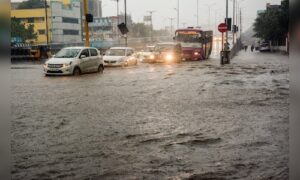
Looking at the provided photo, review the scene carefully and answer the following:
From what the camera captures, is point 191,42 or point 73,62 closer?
point 73,62

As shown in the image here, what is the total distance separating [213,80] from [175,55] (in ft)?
50.9

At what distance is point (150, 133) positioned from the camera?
9133 mm

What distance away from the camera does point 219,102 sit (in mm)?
14070

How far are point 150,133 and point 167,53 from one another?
91.9 feet

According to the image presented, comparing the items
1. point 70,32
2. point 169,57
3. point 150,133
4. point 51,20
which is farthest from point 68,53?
point 70,32

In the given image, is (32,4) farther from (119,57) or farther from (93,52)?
(93,52)

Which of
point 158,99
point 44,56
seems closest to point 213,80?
point 158,99

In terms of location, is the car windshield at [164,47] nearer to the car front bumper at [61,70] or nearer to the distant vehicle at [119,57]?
the distant vehicle at [119,57]

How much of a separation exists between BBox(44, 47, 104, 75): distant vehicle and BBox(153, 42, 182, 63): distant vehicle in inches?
450

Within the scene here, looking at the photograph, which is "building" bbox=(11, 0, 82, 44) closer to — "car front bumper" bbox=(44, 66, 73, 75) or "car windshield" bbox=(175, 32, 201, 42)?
"car windshield" bbox=(175, 32, 201, 42)

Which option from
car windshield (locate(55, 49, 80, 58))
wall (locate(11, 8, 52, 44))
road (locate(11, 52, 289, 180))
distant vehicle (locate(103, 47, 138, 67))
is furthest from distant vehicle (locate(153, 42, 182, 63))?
wall (locate(11, 8, 52, 44))

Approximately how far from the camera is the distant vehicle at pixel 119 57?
30812mm

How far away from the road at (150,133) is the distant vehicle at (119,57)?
13197mm

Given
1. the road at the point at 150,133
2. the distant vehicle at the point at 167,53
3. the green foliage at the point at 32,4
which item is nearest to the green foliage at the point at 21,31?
the green foliage at the point at 32,4
